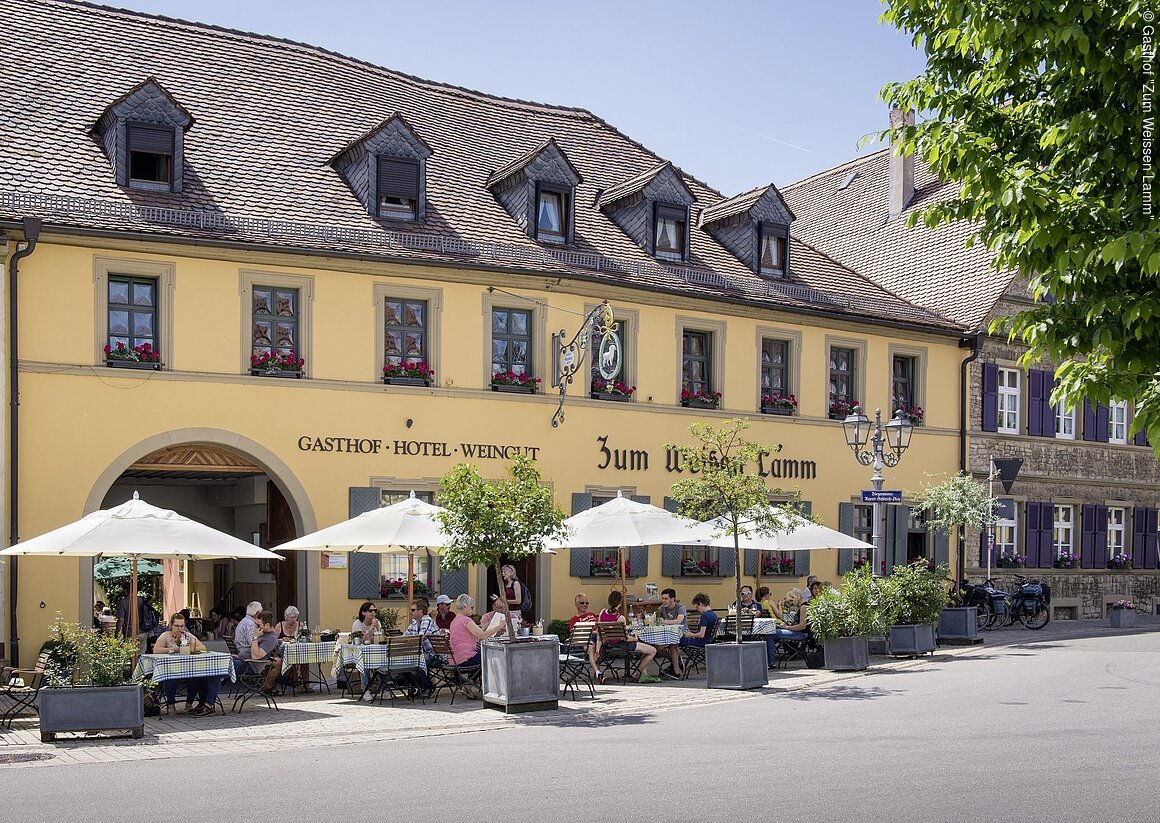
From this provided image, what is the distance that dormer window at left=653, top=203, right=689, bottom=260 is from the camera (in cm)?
2709

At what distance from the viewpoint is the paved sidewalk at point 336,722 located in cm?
1356

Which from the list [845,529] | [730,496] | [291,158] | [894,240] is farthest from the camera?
[894,240]

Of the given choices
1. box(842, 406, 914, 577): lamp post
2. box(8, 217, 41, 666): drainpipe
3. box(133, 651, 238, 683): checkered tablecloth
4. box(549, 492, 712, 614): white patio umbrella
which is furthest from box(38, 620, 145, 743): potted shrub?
box(842, 406, 914, 577): lamp post

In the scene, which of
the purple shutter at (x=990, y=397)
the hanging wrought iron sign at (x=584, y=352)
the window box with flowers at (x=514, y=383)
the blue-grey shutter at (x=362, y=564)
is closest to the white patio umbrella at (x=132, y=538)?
the blue-grey shutter at (x=362, y=564)

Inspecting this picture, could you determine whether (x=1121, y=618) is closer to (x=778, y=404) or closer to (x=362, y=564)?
(x=778, y=404)

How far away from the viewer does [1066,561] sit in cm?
3300

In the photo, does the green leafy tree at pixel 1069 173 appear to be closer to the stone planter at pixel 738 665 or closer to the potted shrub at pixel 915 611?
the stone planter at pixel 738 665

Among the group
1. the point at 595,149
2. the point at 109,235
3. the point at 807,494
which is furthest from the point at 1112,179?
the point at 595,149

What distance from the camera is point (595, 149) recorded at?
30.4 metres

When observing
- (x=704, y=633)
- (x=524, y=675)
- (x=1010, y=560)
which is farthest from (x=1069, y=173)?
(x=1010, y=560)

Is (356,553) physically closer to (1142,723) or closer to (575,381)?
(575,381)

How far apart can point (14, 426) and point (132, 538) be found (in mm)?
4956

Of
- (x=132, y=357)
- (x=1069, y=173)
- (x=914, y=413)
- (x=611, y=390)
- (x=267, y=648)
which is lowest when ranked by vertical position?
(x=267, y=648)

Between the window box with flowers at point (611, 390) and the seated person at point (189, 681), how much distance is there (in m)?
10.4
